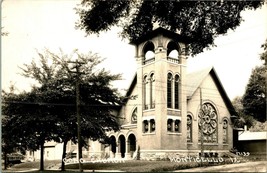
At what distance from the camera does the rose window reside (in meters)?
16.0

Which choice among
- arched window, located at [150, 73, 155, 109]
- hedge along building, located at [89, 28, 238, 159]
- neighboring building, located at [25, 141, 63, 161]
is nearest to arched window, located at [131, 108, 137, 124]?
hedge along building, located at [89, 28, 238, 159]

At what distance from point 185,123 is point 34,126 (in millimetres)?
6241

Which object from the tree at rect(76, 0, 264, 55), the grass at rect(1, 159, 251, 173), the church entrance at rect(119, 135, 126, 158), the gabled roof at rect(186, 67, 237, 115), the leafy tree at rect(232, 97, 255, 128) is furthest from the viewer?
the church entrance at rect(119, 135, 126, 158)

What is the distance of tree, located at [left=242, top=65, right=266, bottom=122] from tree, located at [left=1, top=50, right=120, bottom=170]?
488cm

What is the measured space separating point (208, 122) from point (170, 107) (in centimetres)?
233

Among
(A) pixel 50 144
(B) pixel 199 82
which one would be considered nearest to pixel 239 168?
(B) pixel 199 82

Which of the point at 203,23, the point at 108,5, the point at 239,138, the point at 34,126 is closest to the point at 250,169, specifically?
Result: the point at 239,138

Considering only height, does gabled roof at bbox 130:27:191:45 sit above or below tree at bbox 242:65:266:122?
above

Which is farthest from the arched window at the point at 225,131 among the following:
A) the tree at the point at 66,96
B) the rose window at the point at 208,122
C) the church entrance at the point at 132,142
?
the tree at the point at 66,96

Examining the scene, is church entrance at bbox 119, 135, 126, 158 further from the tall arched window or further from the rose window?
the rose window

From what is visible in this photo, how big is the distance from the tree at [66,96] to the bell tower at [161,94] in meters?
1.29

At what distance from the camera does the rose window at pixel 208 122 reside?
16.0 meters

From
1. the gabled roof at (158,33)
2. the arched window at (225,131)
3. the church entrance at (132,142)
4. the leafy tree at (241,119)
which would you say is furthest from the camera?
the church entrance at (132,142)

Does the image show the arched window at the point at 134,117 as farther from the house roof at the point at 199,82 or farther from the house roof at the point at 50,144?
the house roof at the point at 50,144
